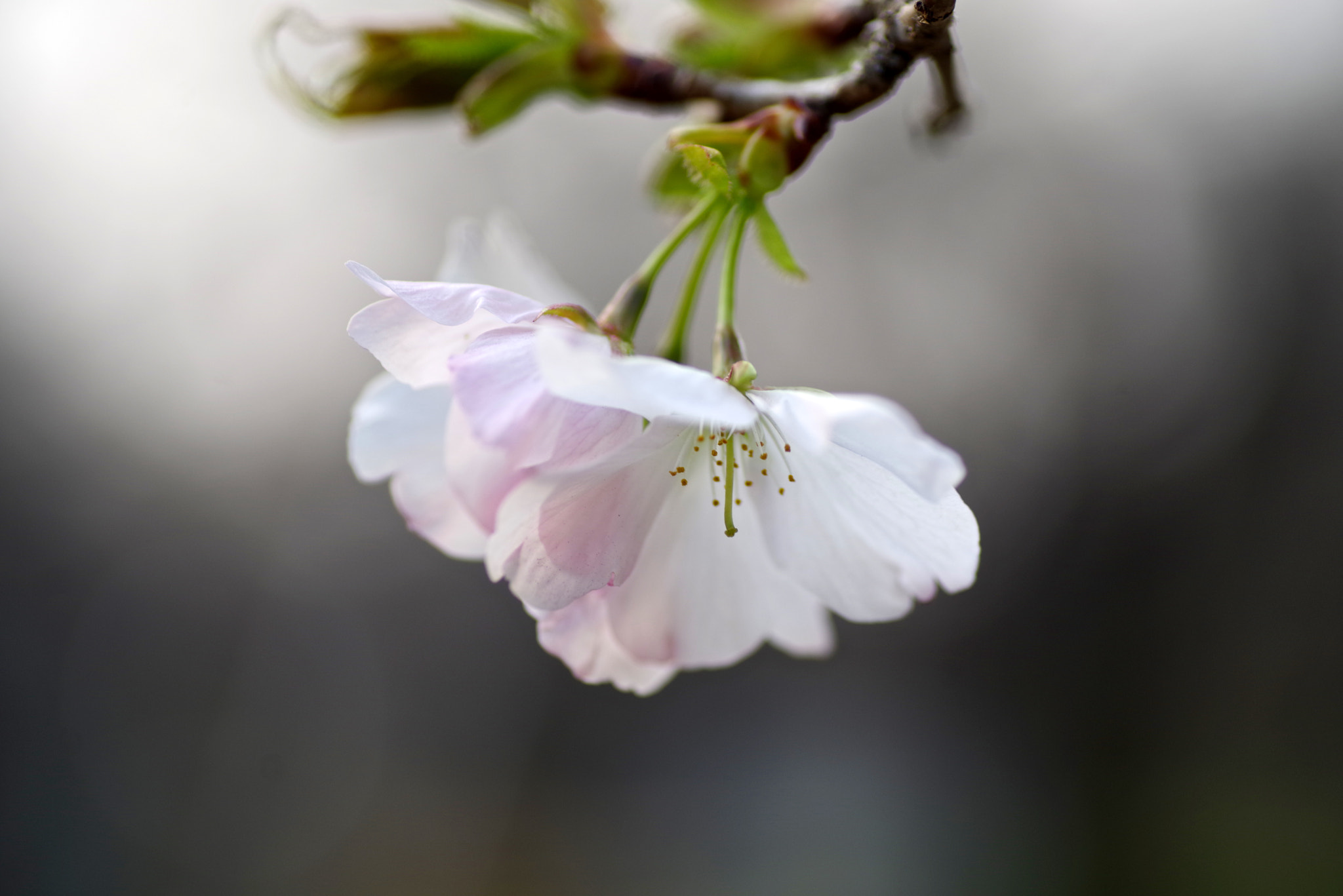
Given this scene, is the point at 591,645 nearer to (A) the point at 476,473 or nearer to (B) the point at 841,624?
(A) the point at 476,473

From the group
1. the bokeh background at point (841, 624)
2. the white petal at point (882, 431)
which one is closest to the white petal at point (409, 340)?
the white petal at point (882, 431)

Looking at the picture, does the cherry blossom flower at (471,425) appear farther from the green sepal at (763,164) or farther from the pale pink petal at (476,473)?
the green sepal at (763,164)

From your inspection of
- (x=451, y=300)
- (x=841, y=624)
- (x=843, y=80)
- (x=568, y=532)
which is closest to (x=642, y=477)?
(x=568, y=532)

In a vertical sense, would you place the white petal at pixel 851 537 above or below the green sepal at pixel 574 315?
below

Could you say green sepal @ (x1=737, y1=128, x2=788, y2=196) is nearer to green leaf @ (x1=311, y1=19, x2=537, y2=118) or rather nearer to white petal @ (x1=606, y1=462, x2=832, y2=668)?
white petal @ (x1=606, y1=462, x2=832, y2=668)

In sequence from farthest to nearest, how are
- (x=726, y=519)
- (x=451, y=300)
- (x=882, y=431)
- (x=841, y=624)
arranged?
(x=841, y=624)
(x=726, y=519)
(x=451, y=300)
(x=882, y=431)

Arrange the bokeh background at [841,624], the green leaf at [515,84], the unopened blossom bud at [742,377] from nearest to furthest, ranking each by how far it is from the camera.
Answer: the unopened blossom bud at [742,377] < the green leaf at [515,84] < the bokeh background at [841,624]
